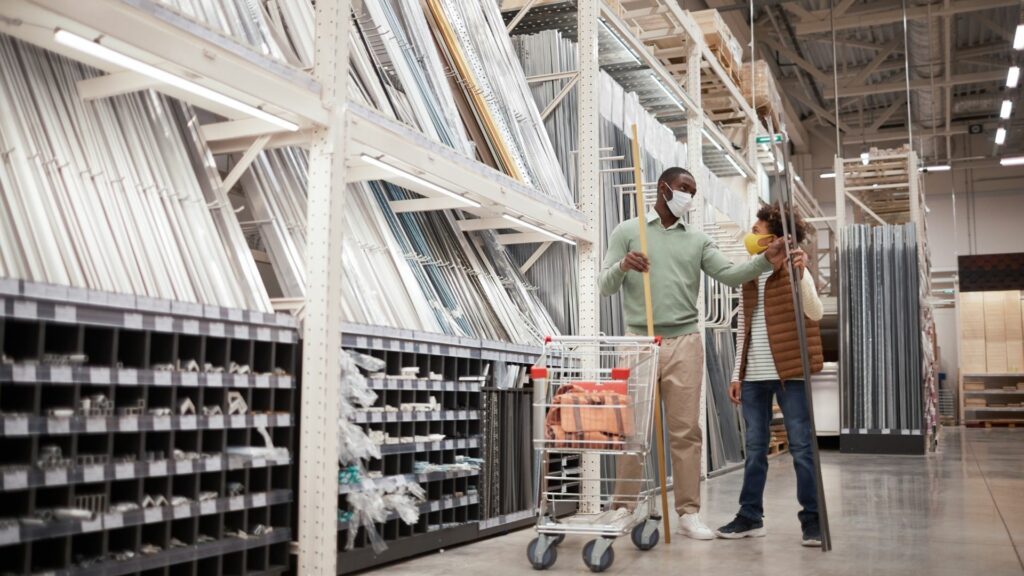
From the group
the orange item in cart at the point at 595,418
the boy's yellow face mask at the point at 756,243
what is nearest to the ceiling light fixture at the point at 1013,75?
the boy's yellow face mask at the point at 756,243

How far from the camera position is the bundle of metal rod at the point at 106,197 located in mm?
2477

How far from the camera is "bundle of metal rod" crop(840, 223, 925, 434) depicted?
32.2ft

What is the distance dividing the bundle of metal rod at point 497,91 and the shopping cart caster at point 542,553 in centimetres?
199

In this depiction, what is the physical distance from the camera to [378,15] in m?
3.99

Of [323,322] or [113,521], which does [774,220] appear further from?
[113,521]

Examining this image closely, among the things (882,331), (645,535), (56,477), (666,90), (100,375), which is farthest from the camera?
(882,331)

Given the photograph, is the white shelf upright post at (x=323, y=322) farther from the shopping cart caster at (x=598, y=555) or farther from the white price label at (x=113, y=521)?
the shopping cart caster at (x=598, y=555)

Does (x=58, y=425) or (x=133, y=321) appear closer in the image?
(x=58, y=425)

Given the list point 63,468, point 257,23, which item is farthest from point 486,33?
point 63,468

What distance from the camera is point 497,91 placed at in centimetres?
490

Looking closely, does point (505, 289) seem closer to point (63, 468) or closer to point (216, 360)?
point (216, 360)

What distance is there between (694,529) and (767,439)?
22.3 inches

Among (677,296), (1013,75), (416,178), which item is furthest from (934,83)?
(416,178)

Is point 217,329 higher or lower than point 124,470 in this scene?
higher
